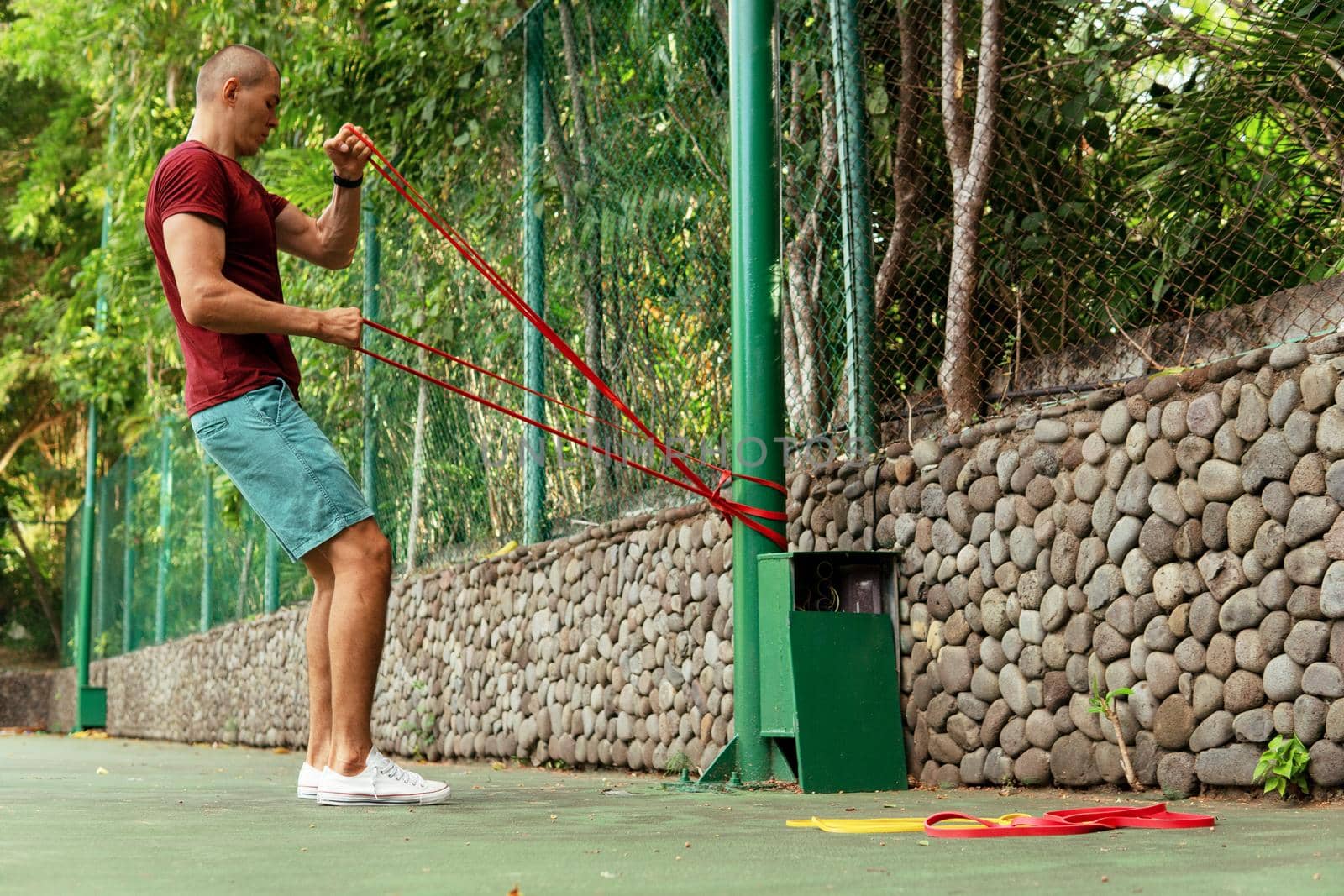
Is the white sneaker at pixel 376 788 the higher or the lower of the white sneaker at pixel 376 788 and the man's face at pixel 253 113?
the lower

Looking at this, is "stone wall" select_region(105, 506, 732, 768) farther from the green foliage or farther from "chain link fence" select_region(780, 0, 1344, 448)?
the green foliage

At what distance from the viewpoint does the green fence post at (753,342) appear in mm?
4410

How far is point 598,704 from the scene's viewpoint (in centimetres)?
605

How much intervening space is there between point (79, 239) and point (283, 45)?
11.7 m

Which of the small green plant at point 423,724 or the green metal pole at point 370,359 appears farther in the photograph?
the green metal pole at point 370,359

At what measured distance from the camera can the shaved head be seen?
387 centimetres

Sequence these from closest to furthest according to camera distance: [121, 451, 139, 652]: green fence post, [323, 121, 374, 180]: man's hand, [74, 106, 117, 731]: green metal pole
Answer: [323, 121, 374, 180]: man's hand → [121, 451, 139, 652]: green fence post → [74, 106, 117, 731]: green metal pole

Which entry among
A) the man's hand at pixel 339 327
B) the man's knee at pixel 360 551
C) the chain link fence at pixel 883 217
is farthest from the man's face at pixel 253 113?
the chain link fence at pixel 883 217

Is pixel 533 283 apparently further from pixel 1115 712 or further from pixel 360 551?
pixel 1115 712

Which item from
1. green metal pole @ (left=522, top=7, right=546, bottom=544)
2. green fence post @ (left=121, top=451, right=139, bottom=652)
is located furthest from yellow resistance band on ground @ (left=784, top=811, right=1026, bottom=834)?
green fence post @ (left=121, top=451, right=139, bottom=652)

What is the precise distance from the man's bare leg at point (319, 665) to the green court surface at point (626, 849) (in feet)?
0.50

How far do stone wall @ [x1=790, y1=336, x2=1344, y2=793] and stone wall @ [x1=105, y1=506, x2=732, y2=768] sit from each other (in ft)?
3.00

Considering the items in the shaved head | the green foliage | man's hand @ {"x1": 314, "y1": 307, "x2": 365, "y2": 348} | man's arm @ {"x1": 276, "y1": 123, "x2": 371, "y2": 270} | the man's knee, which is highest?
the shaved head

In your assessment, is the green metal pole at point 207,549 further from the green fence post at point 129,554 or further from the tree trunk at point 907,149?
the tree trunk at point 907,149
